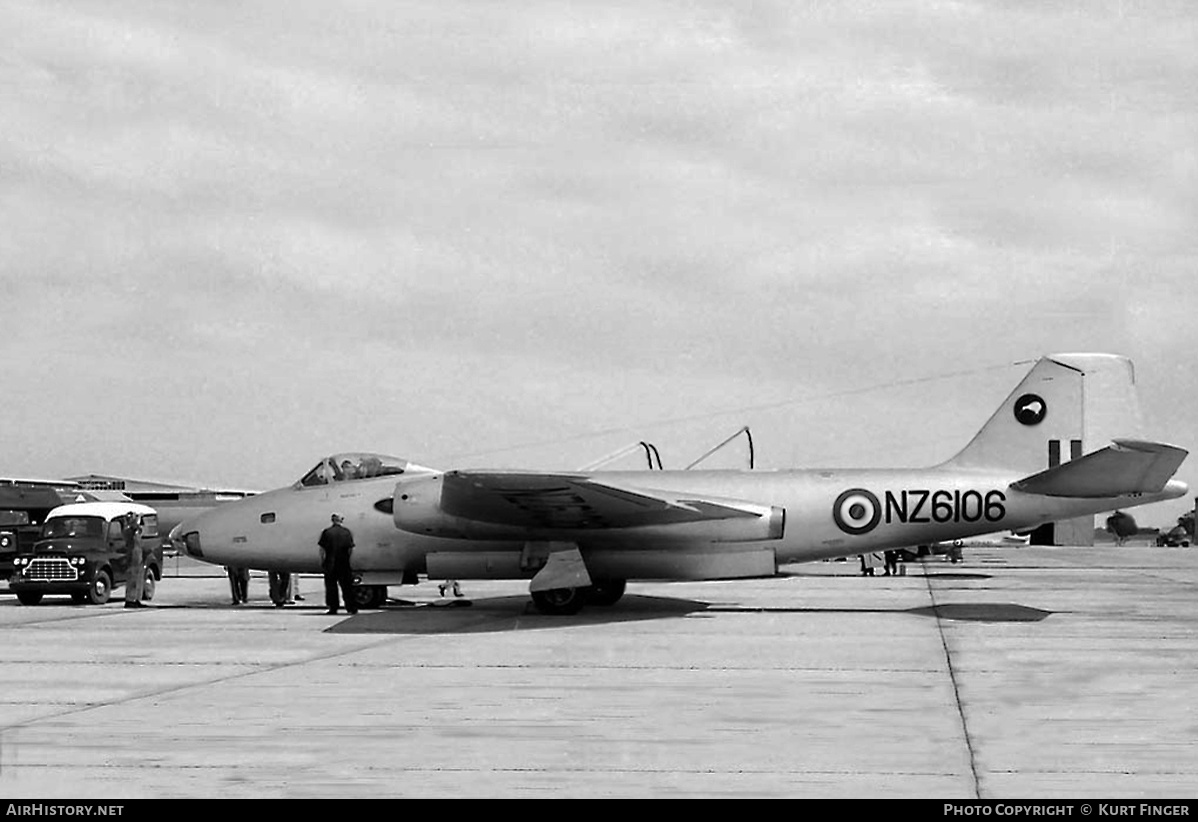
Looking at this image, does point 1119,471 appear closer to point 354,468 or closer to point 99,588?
point 354,468

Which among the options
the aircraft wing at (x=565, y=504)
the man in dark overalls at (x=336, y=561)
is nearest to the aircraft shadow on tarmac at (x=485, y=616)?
the man in dark overalls at (x=336, y=561)

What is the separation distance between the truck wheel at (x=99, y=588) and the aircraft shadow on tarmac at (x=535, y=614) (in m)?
5.17

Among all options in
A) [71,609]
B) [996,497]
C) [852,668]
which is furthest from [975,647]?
[71,609]

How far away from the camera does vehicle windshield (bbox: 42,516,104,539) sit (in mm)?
24609

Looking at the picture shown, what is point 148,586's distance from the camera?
973 inches

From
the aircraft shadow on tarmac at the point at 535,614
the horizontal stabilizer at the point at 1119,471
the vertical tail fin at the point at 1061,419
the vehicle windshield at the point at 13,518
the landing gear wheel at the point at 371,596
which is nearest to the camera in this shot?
the aircraft shadow on tarmac at the point at 535,614

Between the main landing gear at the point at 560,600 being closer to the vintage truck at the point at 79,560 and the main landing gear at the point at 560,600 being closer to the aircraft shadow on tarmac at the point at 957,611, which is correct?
the aircraft shadow on tarmac at the point at 957,611

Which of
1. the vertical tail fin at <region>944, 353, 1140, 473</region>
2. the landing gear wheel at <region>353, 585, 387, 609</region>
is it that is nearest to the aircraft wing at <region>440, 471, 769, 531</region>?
the landing gear wheel at <region>353, 585, 387, 609</region>

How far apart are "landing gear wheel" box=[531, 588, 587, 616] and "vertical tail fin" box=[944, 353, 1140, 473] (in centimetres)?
645

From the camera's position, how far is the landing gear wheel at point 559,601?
19.9 m

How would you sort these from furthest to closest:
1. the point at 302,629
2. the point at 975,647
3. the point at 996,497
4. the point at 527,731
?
the point at 996,497 → the point at 302,629 → the point at 975,647 → the point at 527,731
